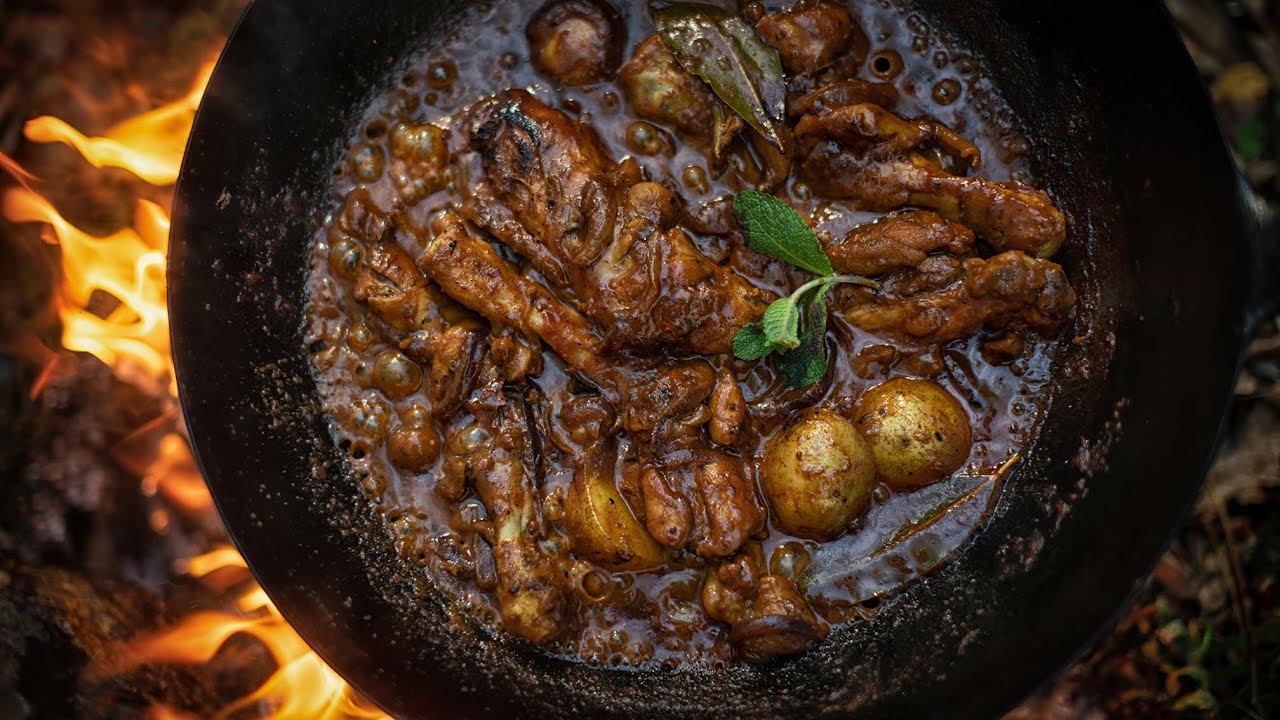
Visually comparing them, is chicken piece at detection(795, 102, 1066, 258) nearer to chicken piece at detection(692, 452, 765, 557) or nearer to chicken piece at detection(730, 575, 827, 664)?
chicken piece at detection(692, 452, 765, 557)

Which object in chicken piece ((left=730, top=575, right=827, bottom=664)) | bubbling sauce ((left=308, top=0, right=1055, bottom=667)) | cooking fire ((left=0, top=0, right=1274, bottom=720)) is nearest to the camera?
chicken piece ((left=730, top=575, right=827, bottom=664))

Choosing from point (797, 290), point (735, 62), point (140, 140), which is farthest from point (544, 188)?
point (140, 140)

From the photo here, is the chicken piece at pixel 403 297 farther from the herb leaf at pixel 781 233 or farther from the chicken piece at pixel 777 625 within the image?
the chicken piece at pixel 777 625

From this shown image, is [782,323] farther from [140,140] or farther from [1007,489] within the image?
[140,140]

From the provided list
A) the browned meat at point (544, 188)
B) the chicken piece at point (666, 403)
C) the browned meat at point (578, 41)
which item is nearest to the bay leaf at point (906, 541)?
the chicken piece at point (666, 403)

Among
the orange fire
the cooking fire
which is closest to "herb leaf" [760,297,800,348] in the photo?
the cooking fire

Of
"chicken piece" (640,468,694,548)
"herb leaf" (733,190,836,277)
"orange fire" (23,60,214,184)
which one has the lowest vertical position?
"chicken piece" (640,468,694,548)
